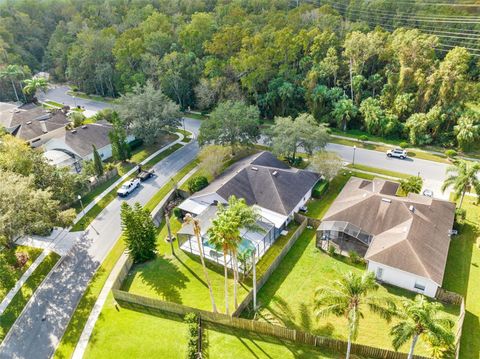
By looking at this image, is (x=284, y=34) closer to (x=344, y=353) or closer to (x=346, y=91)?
(x=346, y=91)

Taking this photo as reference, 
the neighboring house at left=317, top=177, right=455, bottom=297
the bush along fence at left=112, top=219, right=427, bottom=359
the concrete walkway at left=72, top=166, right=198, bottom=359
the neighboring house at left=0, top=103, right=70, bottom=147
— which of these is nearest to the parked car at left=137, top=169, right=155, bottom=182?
the concrete walkway at left=72, top=166, right=198, bottom=359

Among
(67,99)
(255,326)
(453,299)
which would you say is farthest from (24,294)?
(67,99)

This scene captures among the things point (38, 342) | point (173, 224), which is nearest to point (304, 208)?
point (173, 224)

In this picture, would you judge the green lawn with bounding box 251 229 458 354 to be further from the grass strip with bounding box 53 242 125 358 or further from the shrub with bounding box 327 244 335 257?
the grass strip with bounding box 53 242 125 358

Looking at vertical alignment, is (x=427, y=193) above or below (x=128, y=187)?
below

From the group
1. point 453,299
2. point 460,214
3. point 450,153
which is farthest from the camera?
point 450,153

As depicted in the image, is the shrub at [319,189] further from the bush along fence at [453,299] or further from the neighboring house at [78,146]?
the neighboring house at [78,146]

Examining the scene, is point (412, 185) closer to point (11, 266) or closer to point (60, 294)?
point (60, 294)
